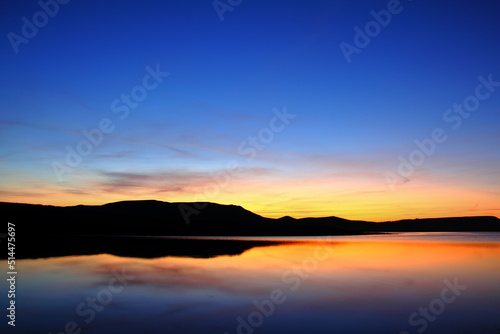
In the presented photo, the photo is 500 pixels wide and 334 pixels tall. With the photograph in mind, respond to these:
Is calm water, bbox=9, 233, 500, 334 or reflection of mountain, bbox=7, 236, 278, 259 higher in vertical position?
reflection of mountain, bbox=7, 236, 278, 259

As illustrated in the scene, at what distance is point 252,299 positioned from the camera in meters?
17.7

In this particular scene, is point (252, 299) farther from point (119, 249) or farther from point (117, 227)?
point (117, 227)

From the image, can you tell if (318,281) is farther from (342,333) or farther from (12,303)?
(12,303)

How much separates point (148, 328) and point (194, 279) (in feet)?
34.7

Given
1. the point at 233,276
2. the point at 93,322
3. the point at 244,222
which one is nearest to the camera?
the point at 93,322

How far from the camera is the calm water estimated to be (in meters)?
13.1

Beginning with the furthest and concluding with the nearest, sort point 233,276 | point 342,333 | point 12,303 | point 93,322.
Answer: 1. point 233,276
2. point 12,303
3. point 93,322
4. point 342,333

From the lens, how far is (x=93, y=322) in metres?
13.4

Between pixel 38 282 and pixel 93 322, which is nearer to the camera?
pixel 93 322

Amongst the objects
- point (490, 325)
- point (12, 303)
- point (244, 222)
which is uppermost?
point (244, 222)

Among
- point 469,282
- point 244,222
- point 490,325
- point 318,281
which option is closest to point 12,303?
point 318,281

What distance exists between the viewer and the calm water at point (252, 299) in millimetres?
13109

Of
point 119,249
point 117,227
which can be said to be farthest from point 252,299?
A: point 117,227

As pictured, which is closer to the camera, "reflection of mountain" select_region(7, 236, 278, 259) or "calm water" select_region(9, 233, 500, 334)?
"calm water" select_region(9, 233, 500, 334)
